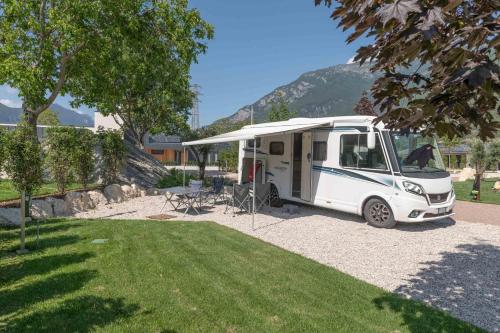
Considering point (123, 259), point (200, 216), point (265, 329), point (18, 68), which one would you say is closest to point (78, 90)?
point (18, 68)

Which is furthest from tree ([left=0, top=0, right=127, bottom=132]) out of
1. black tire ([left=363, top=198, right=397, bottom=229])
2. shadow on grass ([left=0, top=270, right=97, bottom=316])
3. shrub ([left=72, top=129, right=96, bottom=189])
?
black tire ([left=363, top=198, right=397, bottom=229])

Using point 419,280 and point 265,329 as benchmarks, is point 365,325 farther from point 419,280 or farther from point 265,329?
point 419,280

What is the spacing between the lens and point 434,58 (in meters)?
1.66

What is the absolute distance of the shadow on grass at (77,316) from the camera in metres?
3.33

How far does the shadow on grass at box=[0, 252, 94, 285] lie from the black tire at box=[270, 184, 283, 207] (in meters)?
6.31

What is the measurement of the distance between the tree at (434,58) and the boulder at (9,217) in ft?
28.6

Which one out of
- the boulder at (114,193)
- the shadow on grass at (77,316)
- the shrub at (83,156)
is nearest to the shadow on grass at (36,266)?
the shadow on grass at (77,316)

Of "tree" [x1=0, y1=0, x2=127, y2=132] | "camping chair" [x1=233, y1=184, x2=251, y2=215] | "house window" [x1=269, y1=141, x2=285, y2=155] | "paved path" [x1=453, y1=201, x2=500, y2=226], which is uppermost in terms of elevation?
"tree" [x1=0, y1=0, x2=127, y2=132]

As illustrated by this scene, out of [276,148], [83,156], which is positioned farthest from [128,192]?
[276,148]

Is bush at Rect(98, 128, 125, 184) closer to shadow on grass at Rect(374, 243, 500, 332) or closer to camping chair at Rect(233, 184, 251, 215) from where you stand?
camping chair at Rect(233, 184, 251, 215)

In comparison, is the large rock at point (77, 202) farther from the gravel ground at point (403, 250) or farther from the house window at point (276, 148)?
the house window at point (276, 148)

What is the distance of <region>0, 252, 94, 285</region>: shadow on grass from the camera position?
4754 mm

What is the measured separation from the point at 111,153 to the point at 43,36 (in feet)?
14.2

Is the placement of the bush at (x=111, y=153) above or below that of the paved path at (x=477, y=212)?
above
